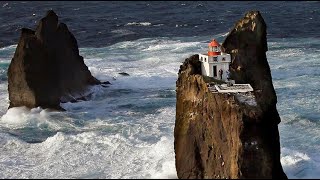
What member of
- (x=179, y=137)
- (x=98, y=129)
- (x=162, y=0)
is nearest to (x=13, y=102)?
(x=98, y=129)

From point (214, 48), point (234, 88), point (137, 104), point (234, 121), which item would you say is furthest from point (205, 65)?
point (137, 104)

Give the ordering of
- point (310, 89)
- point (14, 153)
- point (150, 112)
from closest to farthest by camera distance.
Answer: point (14, 153) → point (150, 112) → point (310, 89)

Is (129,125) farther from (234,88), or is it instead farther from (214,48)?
(234,88)

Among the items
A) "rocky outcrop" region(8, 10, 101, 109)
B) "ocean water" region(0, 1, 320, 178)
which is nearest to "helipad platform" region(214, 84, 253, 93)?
"ocean water" region(0, 1, 320, 178)

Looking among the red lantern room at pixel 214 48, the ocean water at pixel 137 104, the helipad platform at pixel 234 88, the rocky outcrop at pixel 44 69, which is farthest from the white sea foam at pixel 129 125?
the red lantern room at pixel 214 48

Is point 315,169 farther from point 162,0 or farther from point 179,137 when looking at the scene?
point 162,0

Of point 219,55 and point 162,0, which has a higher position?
point 219,55

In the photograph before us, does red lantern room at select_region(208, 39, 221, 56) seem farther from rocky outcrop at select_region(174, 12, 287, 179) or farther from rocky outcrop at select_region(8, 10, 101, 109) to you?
rocky outcrop at select_region(8, 10, 101, 109)
